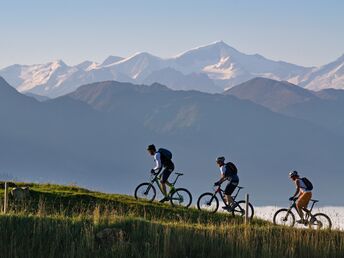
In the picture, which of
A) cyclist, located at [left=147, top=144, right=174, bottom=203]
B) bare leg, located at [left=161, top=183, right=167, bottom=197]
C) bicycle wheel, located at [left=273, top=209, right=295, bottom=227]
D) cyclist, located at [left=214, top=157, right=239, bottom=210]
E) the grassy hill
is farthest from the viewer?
bare leg, located at [left=161, top=183, right=167, bottom=197]

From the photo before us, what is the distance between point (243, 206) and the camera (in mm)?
30672

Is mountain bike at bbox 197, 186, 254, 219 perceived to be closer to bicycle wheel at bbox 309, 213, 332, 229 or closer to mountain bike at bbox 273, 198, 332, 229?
mountain bike at bbox 273, 198, 332, 229

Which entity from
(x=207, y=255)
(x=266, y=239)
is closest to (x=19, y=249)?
(x=207, y=255)

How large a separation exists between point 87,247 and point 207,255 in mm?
3523

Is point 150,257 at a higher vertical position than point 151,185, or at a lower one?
lower

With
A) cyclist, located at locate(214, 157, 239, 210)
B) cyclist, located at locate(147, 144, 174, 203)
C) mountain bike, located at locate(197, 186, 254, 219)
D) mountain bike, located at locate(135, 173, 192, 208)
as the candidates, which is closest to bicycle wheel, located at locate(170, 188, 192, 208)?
mountain bike, located at locate(135, 173, 192, 208)

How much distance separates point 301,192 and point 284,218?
4.47 feet

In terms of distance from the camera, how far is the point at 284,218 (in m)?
29.3

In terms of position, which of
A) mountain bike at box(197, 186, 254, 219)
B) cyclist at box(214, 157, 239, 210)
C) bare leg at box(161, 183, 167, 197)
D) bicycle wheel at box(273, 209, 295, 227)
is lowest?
bicycle wheel at box(273, 209, 295, 227)

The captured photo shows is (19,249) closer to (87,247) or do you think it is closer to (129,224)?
(87,247)

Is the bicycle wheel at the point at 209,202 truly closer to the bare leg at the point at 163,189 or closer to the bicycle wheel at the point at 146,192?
the bare leg at the point at 163,189

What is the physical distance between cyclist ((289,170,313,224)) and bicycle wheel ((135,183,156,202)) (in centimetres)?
688

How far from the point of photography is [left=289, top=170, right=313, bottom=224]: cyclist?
28688mm

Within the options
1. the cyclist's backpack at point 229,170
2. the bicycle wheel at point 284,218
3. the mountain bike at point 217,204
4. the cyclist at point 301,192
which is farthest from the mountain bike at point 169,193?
the cyclist at point 301,192
